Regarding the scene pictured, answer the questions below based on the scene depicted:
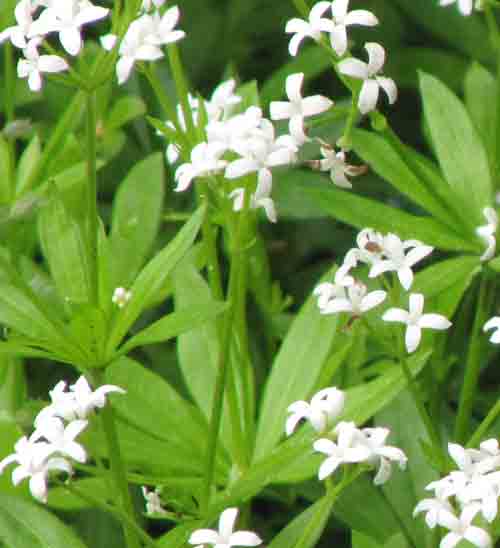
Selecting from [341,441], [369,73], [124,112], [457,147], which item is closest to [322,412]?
[341,441]

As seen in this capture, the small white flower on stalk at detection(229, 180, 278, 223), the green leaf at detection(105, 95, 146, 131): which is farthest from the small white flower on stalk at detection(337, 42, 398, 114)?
the green leaf at detection(105, 95, 146, 131)

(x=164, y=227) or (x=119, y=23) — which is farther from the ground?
(x=119, y=23)

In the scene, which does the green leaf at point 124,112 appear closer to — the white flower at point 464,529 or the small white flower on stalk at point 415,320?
the small white flower on stalk at point 415,320

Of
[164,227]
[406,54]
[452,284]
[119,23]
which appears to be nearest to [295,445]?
[452,284]

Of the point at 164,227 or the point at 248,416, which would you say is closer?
the point at 248,416

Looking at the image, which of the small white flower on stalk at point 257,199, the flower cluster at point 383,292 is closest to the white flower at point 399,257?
the flower cluster at point 383,292

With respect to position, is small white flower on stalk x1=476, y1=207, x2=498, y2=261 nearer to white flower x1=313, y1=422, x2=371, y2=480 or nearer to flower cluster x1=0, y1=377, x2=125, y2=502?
white flower x1=313, y1=422, x2=371, y2=480

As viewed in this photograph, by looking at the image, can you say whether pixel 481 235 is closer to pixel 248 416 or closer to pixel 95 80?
pixel 248 416
